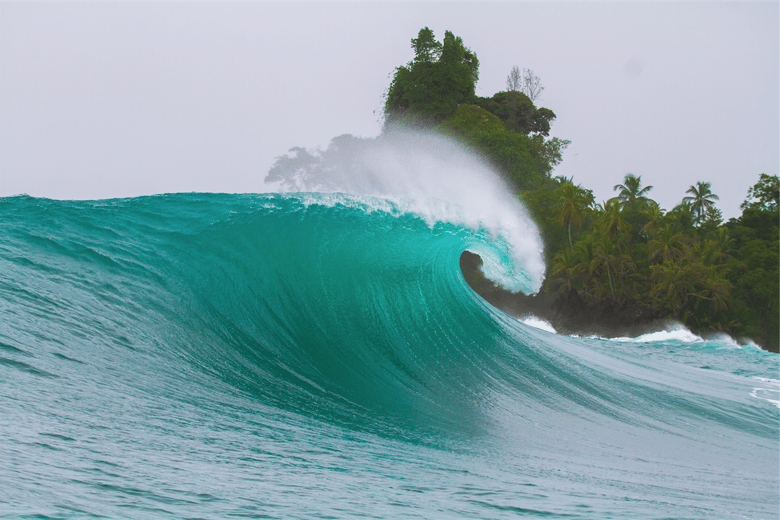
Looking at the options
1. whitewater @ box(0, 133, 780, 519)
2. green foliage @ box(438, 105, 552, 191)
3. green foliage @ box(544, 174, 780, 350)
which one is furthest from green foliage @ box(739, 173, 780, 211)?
whitewater @ box(0, 133, 780, 519)

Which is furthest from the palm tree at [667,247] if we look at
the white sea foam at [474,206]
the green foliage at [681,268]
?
the white sea foam at [474,206]

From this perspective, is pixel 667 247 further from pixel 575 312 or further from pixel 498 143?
pixel 498 143

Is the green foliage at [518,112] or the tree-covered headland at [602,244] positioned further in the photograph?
the green foliage at [518,112]

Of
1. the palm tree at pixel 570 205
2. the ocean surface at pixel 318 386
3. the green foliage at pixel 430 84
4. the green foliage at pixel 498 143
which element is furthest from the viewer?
the green foliage at pixel 430 84

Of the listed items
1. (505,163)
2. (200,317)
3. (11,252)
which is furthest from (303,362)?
(505,163)

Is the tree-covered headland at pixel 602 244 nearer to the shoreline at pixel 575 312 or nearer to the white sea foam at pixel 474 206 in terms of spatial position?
the shoreline at pixel 575 312

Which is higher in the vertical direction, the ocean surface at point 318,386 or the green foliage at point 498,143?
the green foliage at point 498,143

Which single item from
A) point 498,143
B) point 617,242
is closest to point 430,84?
point 498,143
